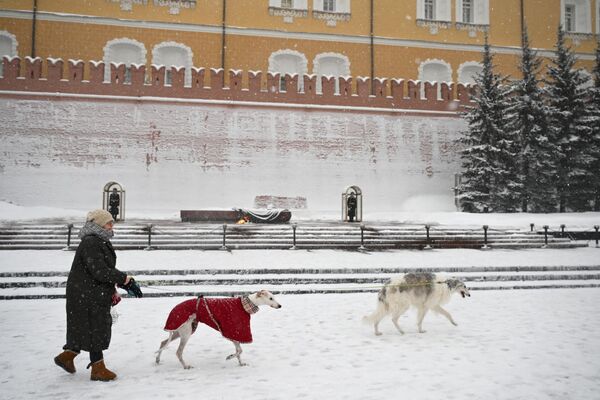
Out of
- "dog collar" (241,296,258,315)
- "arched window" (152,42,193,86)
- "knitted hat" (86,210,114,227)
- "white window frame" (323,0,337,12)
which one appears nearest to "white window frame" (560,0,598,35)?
"white window frame" (323,0,337,12)

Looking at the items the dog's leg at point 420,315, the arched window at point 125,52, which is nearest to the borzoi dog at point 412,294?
the dog's leg at point 420,315

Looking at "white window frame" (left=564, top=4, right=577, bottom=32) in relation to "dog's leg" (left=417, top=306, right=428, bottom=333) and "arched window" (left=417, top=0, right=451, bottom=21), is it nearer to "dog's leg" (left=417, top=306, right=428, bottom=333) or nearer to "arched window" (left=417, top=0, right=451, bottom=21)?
"arched window" (left=417, top=0, right=451, bottom=21)

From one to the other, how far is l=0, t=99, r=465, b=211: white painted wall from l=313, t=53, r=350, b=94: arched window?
4343mm

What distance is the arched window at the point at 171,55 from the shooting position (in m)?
20.7

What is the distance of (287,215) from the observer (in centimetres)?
1460

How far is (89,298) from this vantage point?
3.41m

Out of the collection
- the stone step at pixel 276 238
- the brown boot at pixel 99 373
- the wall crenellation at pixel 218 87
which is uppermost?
the wall crenellation at pixel 218 87

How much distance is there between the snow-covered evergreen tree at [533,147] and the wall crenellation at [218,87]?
219 centimetres

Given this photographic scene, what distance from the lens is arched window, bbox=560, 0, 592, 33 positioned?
24.9 m

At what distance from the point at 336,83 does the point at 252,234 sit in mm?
9438

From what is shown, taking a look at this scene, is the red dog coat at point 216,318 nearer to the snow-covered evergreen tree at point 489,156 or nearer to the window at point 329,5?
the snow-covered evergreen tree at point 489,156

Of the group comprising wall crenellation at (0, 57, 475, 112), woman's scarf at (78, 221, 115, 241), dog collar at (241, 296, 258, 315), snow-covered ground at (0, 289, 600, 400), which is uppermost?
wall crenellation at (0, 57, 475, 112)

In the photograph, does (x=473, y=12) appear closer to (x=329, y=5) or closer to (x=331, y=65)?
(x=329, y=5)

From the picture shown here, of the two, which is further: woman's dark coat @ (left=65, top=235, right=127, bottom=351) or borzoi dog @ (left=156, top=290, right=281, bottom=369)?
borzoi dog @ (left=156, top=290, right=281, bottom=369)
